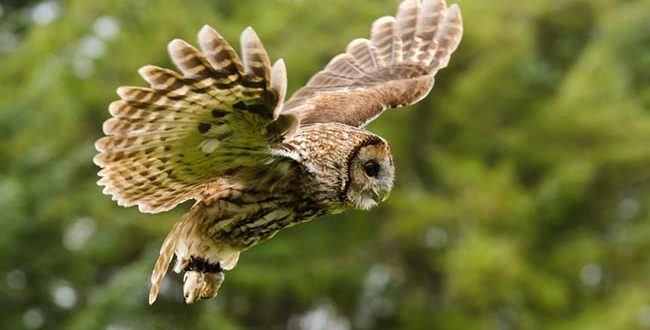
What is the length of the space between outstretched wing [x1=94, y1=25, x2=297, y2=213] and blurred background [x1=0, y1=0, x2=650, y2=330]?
53.9 ft

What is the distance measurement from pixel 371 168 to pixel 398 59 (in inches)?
67.3

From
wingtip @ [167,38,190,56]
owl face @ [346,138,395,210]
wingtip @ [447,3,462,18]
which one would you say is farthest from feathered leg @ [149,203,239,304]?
wingtip @ [447,3,462,18]

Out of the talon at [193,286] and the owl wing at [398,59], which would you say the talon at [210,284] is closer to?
the talon at [193,286]

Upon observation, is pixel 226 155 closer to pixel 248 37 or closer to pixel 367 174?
pixel 367 174

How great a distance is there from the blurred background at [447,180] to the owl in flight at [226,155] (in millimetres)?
16137

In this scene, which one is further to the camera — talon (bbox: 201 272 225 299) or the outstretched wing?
talon (bbox: 201 272 225 299)

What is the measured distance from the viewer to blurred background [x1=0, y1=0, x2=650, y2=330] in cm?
2378

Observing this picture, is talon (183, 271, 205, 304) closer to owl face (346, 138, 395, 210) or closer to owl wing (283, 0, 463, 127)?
owl face (346, 138, 395, 210)

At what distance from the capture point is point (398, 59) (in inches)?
307

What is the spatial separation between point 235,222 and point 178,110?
81 centimetres

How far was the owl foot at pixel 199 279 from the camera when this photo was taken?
6.31m

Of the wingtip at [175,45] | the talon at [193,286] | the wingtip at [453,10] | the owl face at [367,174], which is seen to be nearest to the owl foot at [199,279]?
the talon at [193,286]

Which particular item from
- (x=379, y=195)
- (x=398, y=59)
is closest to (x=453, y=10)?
(x=398, y=59)

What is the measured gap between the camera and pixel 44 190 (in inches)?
821
